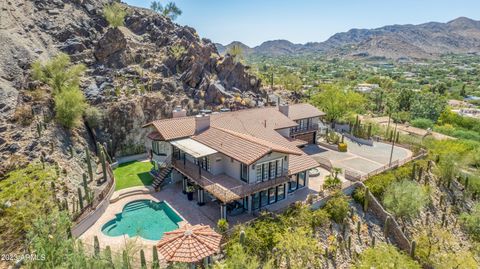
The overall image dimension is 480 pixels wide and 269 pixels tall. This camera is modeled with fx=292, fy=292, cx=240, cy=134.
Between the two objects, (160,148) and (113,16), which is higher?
(113,16)

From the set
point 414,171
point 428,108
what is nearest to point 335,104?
point 414,171

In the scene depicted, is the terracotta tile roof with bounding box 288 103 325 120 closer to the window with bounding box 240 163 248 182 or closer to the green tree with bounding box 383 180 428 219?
the green tree with bounding box 383 180 428 219

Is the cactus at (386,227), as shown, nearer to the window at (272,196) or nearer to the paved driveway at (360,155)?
the paved driveway at (360,155)

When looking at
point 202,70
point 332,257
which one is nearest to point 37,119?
point 202,70

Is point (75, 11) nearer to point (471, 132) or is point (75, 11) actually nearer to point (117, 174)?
point (117, 174)

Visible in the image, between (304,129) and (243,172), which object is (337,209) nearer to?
(243,172)

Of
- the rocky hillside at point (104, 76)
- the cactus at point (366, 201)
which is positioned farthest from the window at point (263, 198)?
the rocky hillside at point (104, 76)

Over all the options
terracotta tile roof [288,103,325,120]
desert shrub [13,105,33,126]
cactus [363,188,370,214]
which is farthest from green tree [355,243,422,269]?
desert shrub [13,105,33,126]
